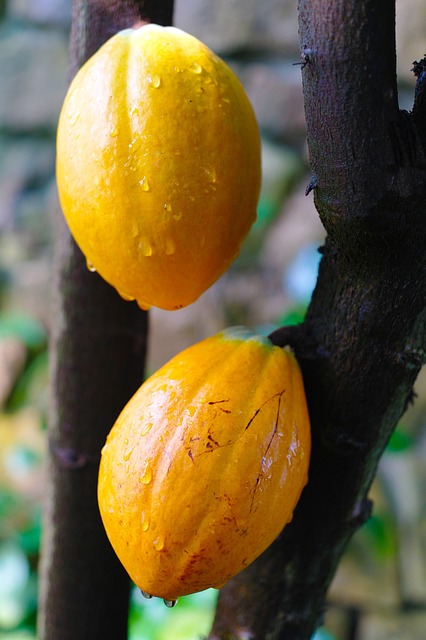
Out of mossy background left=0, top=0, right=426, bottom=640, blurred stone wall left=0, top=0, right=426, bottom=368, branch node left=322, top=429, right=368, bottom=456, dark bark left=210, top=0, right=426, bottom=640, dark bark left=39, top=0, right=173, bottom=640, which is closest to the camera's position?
dark bark left=210, top=0, right=426, bottom=640

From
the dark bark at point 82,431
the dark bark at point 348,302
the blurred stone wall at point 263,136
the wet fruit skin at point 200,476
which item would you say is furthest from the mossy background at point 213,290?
the wet fruit skin at point 200,476

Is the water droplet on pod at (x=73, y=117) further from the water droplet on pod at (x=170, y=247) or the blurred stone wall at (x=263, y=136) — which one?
the blurred stone wall at (x=263, y=136)

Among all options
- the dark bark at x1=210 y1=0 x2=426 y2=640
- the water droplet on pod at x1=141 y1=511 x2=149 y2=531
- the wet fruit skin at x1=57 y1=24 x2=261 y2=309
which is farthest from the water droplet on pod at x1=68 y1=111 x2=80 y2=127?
the water droplet on pod at x1=141 y1=511 x2=149 y2=531

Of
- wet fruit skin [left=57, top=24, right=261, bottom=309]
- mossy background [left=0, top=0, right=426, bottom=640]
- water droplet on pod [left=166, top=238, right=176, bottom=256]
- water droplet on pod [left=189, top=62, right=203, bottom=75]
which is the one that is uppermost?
water droplet on pod [left=189, top=62, right=203, bottom=75]

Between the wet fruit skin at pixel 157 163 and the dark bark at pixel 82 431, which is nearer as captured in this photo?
the wet fruit skin at pixel 157 163

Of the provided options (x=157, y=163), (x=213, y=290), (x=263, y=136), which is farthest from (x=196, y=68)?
(x=263, y=136)

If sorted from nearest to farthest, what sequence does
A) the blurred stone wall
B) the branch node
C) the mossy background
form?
the branch node < the mossy background < the blurred stone wall

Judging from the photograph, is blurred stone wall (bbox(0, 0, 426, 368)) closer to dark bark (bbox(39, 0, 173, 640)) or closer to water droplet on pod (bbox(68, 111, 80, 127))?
dark bark (bbox(39, 0, 173, 640))
